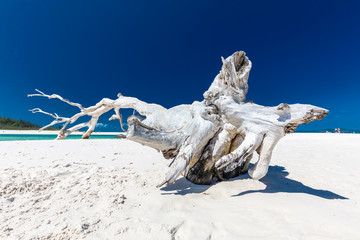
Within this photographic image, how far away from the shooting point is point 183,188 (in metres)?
2.47

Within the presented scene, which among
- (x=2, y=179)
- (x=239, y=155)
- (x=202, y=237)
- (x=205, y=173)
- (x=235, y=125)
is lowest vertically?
(x=202, y=237)

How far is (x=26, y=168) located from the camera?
295cm

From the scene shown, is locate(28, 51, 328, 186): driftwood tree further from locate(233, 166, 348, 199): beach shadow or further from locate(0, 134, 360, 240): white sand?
locate(233, 166, 348, 199): beach shadow

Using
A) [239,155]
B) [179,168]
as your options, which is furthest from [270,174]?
[179,168]

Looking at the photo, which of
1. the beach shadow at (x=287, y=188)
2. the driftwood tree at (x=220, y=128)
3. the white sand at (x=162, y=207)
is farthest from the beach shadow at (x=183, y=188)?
the beach shadow at (x=287, y=188)

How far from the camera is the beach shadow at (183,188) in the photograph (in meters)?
2.30

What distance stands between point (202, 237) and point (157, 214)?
55cm

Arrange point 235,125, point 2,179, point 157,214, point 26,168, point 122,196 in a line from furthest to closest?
point 26,168 → point 235,125 → point 2,179 → point 122,196 → point 157,214

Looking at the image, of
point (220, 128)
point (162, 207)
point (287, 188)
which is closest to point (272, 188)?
point (287, 188)

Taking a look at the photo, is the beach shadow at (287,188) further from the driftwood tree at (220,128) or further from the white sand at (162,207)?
the driftwood tree at (220,128)

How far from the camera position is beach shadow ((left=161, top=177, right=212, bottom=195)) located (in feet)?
7.55

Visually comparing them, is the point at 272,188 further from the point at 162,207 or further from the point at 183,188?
the point at 162,207

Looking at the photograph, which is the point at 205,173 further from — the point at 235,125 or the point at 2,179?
the point at 2,179

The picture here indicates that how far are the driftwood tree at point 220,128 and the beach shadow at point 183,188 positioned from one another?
14 cm
